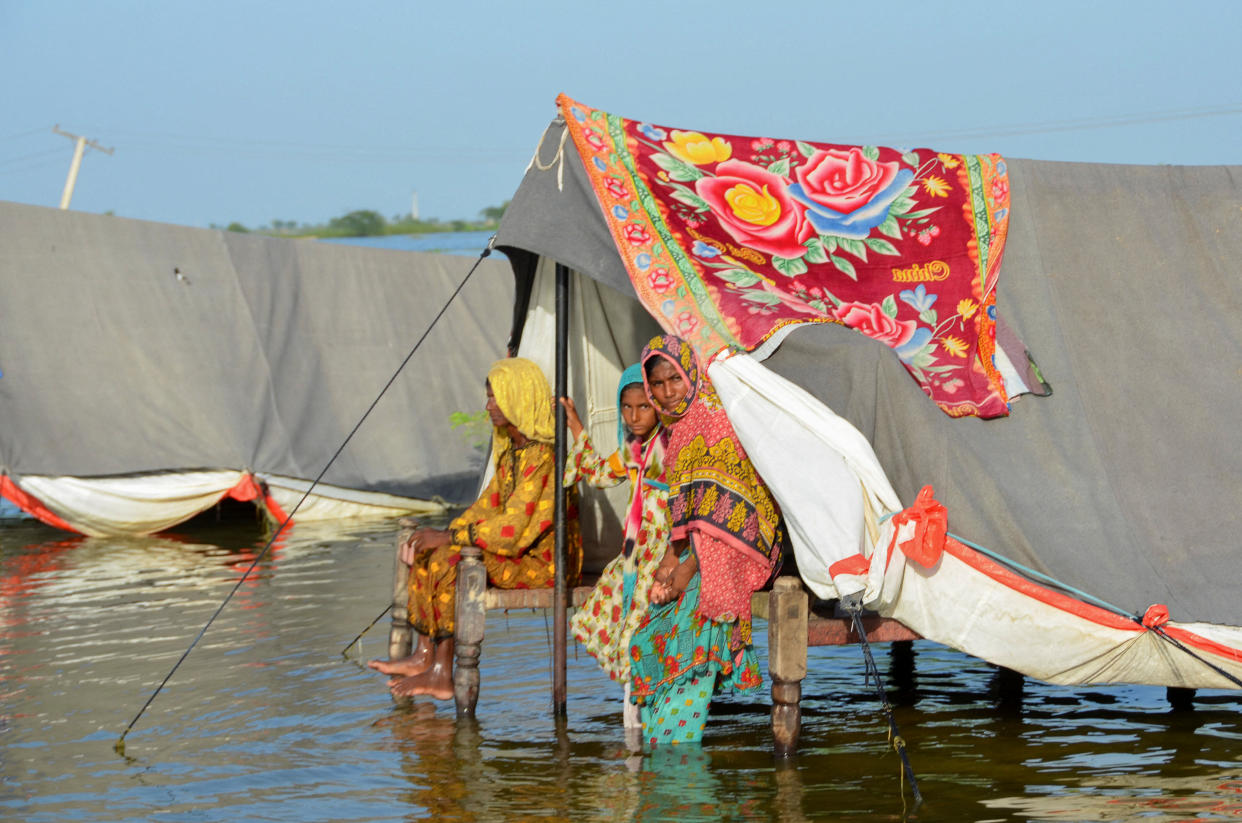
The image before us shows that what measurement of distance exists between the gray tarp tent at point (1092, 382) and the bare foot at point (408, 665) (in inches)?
67.3

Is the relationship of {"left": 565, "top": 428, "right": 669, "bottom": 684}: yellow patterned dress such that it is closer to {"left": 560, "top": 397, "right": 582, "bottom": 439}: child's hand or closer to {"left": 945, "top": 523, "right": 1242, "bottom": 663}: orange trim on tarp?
{"left": 560, "top": 397, "right": 582, "bottom": 439}: child's hand

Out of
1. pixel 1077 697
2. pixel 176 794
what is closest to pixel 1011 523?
pixel 1077 697

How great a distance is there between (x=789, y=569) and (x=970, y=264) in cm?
143

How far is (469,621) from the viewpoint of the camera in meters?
5.48

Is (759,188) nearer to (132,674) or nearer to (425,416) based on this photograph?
(132,674)

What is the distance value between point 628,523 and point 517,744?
→ 3.06ft

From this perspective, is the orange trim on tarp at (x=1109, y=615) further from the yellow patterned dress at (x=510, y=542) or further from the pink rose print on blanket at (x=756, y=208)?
the yellow patterned dress at (x=510, y=542)

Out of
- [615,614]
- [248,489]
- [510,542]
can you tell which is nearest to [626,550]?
[615,614]

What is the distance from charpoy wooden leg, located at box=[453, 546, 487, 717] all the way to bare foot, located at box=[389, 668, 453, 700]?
0.18 meters

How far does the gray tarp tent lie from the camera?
4848 millimetres

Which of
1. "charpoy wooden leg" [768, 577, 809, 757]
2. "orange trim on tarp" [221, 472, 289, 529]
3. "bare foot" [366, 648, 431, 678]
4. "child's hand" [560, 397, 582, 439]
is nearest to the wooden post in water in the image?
"child's hand" [560, 397, 582, 439]

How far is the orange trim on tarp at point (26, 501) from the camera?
1128 centimetres

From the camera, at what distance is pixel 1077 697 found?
235 inches

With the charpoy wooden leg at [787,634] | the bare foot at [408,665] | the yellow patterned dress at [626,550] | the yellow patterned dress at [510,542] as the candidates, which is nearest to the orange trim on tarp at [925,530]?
the charpoy wooden leg at [787,634]
